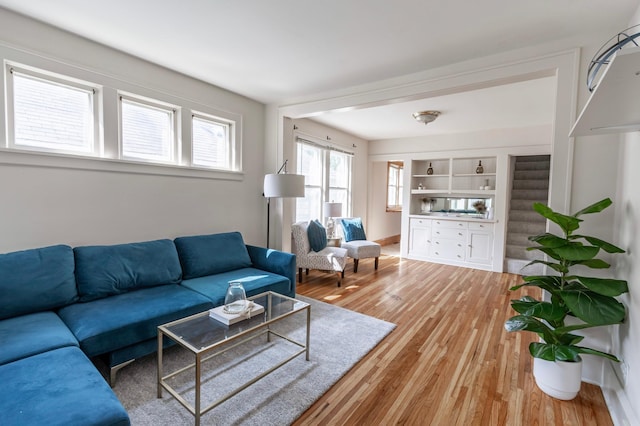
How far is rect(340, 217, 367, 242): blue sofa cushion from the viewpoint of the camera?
5.44 metres

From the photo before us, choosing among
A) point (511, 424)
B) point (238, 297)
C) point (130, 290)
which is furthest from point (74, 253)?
point (511, 424)

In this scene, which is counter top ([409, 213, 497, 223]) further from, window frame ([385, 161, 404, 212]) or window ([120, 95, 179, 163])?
window ([120, 95, 179, 163])

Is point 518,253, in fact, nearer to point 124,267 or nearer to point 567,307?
point 567,307

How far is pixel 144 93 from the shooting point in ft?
9.72

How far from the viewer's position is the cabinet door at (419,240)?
239 inches

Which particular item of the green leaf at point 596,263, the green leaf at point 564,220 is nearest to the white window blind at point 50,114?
the green leaf at point 564,220

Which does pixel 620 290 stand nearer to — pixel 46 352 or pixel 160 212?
pixel 46 352

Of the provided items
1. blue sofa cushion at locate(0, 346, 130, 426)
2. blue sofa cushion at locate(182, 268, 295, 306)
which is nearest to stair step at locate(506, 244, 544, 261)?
blue sofa cushion at locate(182, 268, 295, 306)

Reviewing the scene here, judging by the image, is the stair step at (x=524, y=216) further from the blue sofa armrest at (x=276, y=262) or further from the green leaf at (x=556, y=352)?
the blue sofa armrest at (x=276, y=262)

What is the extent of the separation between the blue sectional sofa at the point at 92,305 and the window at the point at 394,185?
502cm

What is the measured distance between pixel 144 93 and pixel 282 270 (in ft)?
7.45

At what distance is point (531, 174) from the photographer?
19.0 feet

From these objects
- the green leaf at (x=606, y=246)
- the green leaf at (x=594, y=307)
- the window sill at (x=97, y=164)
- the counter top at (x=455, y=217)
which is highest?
the window sill at (x=97, y=164)

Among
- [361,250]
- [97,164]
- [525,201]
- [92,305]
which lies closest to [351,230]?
[361,250]
